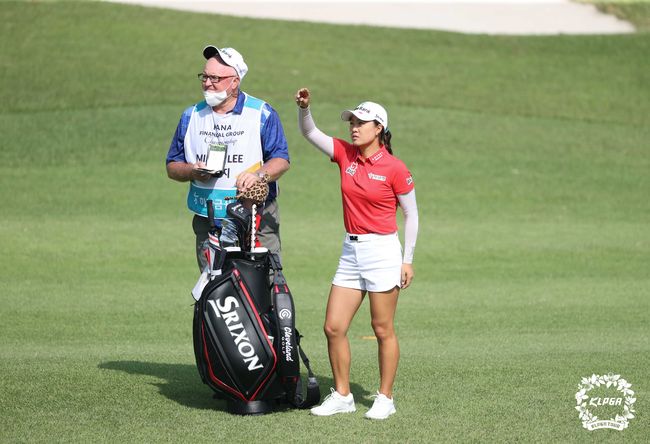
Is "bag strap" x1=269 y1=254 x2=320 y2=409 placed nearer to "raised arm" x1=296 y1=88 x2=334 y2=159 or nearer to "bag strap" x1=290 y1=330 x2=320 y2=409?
"bag strap" x1=290 y1=330 x2=320 y2=409

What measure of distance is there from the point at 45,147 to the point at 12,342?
11.3m

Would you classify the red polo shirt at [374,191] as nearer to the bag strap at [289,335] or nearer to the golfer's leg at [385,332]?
the golfer's leg at [385,332]

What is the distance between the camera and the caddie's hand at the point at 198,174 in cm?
730

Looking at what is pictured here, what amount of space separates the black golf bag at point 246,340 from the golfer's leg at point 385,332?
54 cm

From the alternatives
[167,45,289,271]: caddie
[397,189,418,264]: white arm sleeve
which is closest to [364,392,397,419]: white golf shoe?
[397,189,418,264]: white arm sleeve

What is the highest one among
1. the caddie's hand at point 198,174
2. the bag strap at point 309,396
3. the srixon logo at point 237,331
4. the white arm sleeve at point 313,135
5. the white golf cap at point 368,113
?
the white golf cap at point 368,113

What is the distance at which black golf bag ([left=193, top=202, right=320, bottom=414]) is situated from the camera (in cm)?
700

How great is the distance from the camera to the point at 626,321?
11086 millimetres

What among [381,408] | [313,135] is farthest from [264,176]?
[381,408]

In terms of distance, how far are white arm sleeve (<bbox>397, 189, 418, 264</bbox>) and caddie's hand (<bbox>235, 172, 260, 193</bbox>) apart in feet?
3.16

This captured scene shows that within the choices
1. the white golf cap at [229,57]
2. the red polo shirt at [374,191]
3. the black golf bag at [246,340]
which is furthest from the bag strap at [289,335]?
the white golf cap at [229,57]

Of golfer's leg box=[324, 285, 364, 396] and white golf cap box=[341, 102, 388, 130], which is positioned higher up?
white golf cap box=[341, 102, 388, 130]
